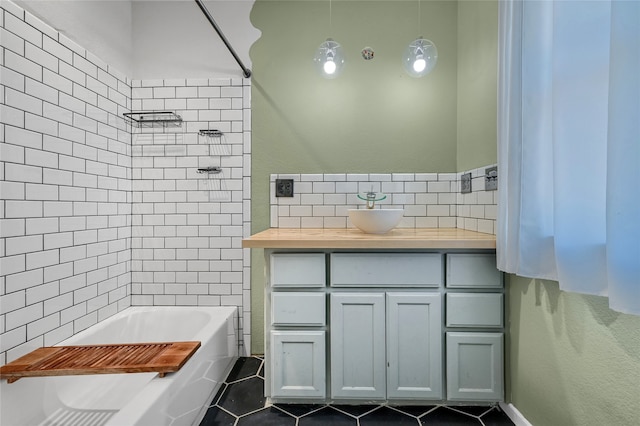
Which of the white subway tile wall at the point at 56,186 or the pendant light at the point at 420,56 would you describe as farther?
the pendant light at the point at 420,56

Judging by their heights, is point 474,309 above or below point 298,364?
above

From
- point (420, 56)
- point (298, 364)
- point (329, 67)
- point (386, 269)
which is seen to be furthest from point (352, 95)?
point (298, 364)

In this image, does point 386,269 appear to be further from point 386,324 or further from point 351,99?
point 351,99

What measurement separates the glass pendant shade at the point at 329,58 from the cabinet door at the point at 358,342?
1.30 meters

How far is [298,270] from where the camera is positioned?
4.97 feet

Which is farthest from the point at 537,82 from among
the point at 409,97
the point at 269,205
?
the point at 269,205

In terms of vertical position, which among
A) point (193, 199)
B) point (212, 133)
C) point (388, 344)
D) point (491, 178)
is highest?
point (212, 133)

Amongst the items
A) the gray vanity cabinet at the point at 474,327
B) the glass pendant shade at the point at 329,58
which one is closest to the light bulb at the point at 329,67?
the glass pendant shade at the point at 329,58

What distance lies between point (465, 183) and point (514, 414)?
1.29m

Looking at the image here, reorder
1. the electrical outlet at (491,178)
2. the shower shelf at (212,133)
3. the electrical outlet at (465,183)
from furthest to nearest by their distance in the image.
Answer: the shower shelf at (212,133) → the electrical outlet at (465,183) → the electrical outlet at (491,178)

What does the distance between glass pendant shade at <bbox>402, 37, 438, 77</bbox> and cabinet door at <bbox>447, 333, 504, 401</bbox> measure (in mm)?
1463

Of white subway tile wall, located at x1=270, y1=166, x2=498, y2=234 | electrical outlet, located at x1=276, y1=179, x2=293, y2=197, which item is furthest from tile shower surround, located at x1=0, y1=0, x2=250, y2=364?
white subway tile wall, located at x1=270, y1=166, x2=498, y2=234

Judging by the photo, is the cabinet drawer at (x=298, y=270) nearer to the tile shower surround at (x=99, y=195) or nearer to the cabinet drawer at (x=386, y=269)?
the cabinet drawer at (x=386, y=269)

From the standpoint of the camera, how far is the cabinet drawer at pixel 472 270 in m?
1.49
